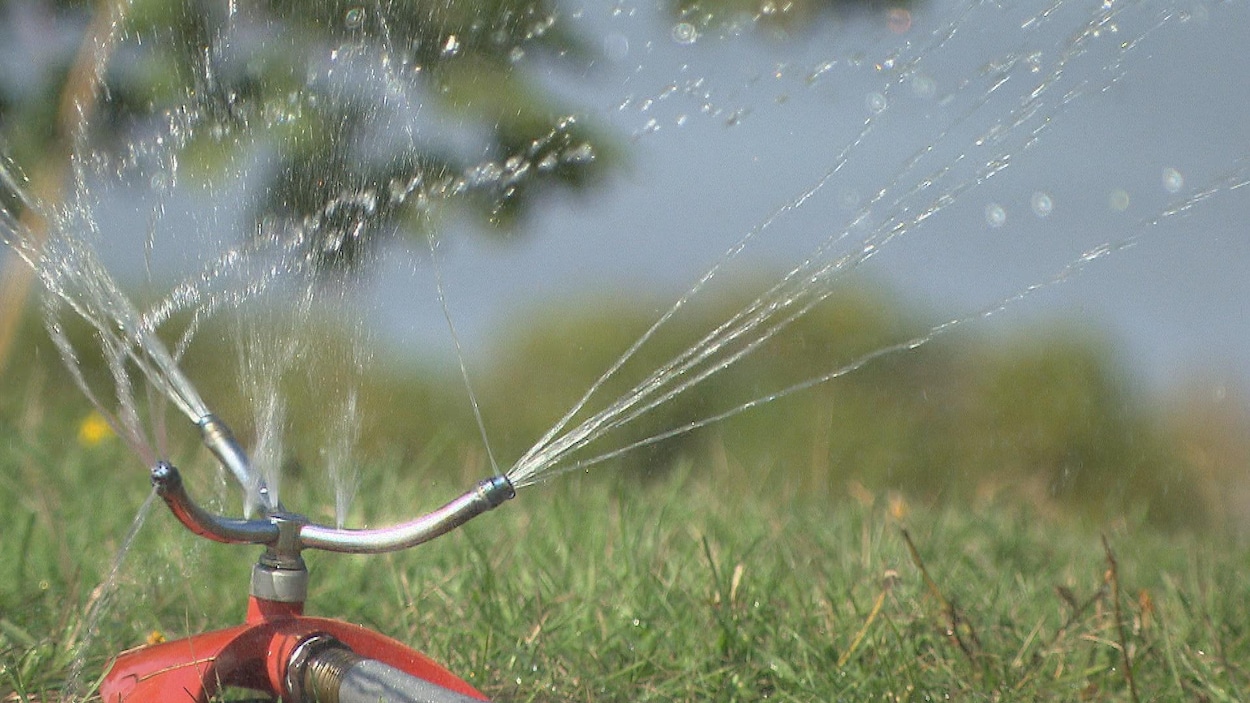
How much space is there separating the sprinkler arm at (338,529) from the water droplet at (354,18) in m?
2.05

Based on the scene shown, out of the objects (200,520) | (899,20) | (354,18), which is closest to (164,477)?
(200,520)

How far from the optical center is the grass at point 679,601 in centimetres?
160

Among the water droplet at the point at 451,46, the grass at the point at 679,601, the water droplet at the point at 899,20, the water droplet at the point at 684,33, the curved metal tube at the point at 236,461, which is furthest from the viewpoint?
the water droplet at the point at 451,46

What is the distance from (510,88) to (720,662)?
72.1 inches

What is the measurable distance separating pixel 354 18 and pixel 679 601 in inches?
73.1

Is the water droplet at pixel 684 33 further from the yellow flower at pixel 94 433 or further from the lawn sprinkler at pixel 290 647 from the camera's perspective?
the lawn sprinkler at pixel 290 647

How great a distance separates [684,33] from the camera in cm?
271

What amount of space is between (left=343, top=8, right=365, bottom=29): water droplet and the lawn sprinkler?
196 cm

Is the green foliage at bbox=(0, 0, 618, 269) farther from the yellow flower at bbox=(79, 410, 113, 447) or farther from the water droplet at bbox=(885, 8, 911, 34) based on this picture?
the water droplet at bbox=(885, 8, 911, 34)

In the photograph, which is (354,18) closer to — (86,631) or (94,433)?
(94,433)

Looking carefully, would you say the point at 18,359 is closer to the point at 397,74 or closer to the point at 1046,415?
the point at 397,74

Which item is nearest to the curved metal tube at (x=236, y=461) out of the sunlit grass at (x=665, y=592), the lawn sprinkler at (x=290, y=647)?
the lawn sprinkler at (x=290, y=647)

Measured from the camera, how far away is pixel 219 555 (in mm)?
2070

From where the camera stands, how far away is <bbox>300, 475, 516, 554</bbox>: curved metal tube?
1.16m
